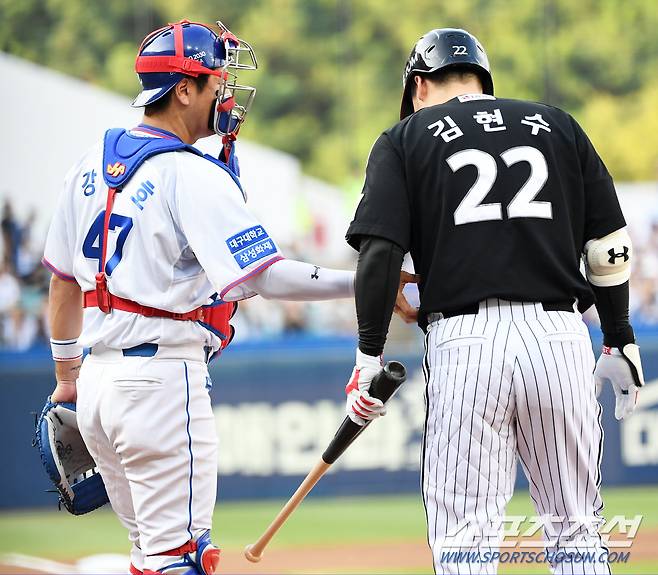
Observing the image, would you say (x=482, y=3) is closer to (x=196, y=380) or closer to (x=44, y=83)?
(x=44, y=83)

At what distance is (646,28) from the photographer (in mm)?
16797

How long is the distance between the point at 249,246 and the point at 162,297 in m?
0.35

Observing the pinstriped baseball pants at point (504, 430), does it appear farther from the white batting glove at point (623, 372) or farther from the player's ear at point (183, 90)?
the player's ear at point (183, 90)

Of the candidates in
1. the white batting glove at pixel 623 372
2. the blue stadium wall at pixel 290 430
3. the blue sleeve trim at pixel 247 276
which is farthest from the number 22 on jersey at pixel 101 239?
the blue stadium wall at pixel 290 430

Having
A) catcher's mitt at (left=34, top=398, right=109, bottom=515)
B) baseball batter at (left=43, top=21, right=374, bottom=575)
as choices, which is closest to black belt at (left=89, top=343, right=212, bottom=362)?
baseball batter at (left=43, top=21, right=374, bottom=575)

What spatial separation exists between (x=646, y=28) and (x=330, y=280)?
14.5m

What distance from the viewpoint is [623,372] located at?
4.07 m

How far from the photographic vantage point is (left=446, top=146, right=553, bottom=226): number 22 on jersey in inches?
144

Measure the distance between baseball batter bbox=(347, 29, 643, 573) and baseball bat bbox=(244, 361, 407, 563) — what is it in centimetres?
6

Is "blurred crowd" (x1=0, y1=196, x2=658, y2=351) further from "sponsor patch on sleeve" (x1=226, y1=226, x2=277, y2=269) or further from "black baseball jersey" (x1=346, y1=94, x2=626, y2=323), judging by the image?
"sponsor patch on sleeve" (x1=226, y1=226, x2=277, y2=269)

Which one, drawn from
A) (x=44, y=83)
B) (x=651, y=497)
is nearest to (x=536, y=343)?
(x=651, y=497)

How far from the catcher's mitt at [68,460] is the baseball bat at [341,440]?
27.6 inches

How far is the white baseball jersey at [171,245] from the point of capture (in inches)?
143

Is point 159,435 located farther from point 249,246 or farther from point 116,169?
point 116,169
